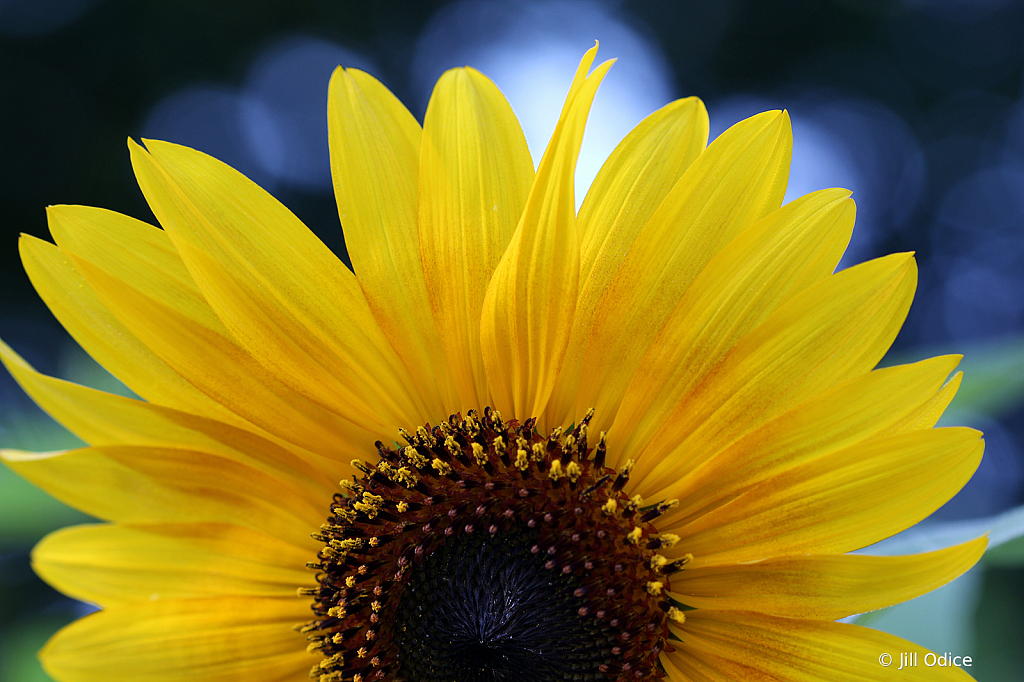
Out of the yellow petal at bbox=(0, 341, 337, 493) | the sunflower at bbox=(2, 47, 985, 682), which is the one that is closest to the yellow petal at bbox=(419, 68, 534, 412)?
the sunflower at bbox=(2, 47, 985, 682)

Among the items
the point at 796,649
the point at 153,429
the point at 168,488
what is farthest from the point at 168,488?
the point at 796,649

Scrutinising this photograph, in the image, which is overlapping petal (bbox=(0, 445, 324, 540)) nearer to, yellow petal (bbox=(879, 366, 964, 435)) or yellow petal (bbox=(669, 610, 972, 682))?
yellow petal (bbox=(669, 610, 972, 682))

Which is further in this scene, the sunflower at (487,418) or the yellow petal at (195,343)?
the yellow petal at (195,343)

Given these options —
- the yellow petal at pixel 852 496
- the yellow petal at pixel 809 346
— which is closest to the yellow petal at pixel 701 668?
the yellow petal at pixel 852 496

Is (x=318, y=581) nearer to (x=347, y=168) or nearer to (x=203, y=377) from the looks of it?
(x=203, y=377)

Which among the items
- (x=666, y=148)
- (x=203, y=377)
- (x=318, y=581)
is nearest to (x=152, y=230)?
(x=203, y=377)

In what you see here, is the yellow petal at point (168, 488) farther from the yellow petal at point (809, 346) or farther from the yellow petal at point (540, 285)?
the yellow petal at point (809, 346)
